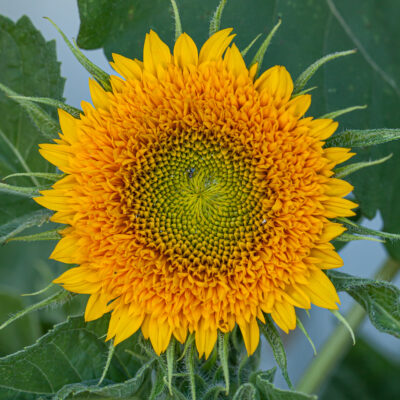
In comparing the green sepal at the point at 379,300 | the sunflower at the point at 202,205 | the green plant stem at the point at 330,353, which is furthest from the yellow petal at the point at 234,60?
the green plant stem at the point at 330,353

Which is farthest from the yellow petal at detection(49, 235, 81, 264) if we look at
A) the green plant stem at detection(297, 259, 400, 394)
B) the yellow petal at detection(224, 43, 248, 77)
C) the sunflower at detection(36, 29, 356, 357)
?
the green plant stem at detection(297, 259, 400, 394)

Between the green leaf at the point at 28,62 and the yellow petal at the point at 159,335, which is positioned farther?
the green leaf at the point at 28,62

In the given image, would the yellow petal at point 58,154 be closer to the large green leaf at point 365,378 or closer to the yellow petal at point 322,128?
the yellow petal at point 322,128

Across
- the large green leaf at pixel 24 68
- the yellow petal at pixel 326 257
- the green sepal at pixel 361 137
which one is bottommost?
the yellow petal at pixel 326 257

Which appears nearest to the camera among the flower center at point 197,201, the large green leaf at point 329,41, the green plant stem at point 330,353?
the flower center at point 197,201

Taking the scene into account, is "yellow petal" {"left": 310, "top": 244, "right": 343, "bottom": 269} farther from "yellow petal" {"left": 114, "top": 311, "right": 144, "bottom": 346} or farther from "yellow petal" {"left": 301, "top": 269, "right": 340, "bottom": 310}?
"yellow petal" {"left": 114, "top": 311, "right": 144, "bottom": 346}

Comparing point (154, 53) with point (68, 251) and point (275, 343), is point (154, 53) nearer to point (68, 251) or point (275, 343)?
point (68, 251)
